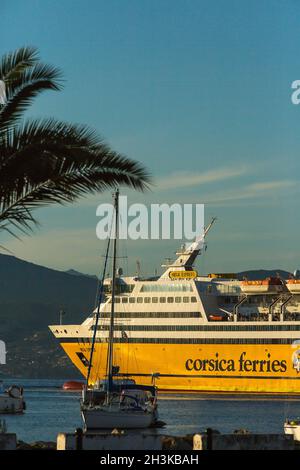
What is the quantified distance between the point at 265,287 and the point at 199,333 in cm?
418

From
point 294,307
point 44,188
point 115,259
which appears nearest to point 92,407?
point 115,259

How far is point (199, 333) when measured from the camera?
60.9 metres

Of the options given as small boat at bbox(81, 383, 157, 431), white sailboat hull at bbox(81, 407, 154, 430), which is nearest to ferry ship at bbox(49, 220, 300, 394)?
small boat at bbox(81, 383, 157, 431)

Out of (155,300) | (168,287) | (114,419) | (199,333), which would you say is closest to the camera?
(114,419)

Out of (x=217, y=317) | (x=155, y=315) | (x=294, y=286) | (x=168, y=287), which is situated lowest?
(x=217, y=317)

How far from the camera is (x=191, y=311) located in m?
62.0

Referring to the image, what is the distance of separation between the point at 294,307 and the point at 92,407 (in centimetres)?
2705

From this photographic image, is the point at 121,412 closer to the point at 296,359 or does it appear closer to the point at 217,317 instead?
the point at 296,359

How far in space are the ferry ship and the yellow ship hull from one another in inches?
1.8

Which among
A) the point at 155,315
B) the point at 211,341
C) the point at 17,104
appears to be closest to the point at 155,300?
the point at 155,315

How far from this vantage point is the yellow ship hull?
2340 inches

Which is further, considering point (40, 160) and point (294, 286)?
point (294, 286)

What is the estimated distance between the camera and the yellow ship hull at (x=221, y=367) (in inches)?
2340
